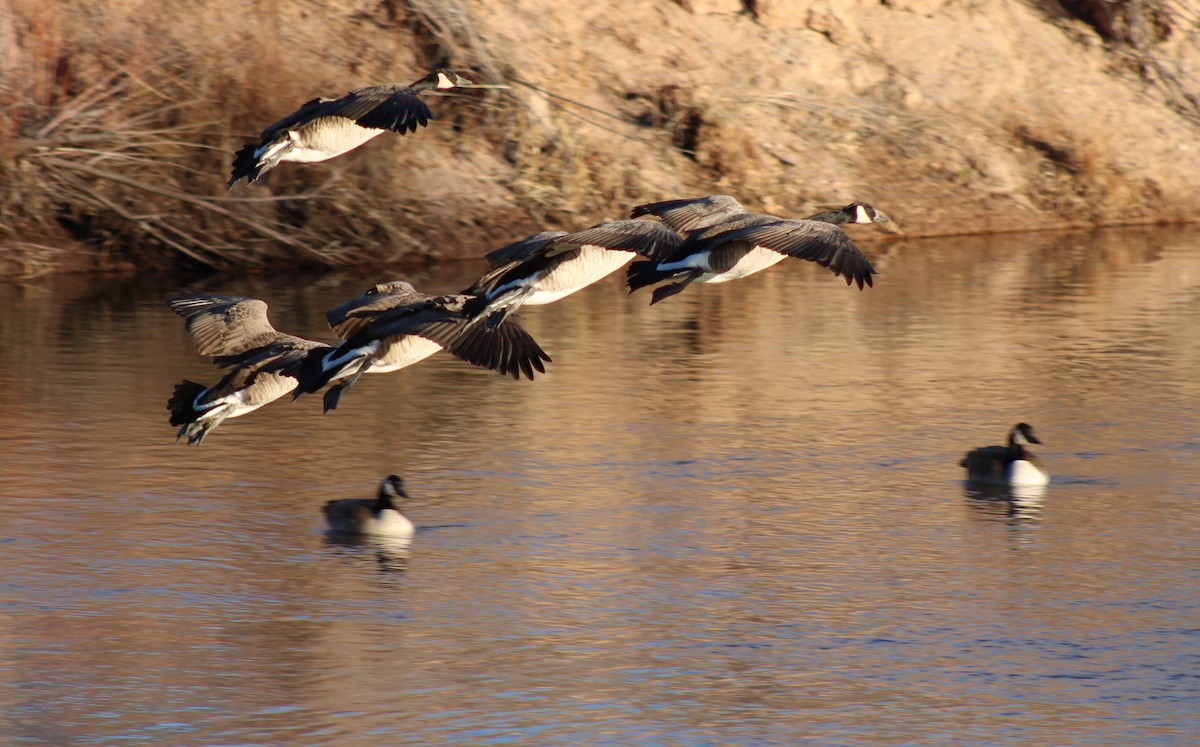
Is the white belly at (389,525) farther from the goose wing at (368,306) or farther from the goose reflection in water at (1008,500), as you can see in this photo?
the goose reflection in water at (1008,500)

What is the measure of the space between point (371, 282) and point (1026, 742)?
15.0 m

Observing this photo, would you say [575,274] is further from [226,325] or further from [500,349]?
[226,325]

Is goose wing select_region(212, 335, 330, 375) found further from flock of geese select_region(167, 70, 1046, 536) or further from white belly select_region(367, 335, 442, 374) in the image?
white belly select_region(367, 335, 442, 374)

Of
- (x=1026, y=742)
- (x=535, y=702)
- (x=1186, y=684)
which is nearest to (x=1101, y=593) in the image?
(x=1186, y=684)

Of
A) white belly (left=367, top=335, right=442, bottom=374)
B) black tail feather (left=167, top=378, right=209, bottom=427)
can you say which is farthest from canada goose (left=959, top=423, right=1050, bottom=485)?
black tail feather (left=167, top=378, right=209, bottom=427)

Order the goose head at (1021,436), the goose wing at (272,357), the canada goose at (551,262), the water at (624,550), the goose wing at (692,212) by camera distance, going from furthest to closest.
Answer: the goose head at (1021,436)
the goose wing at (692,212)
the goose wing at (272,357)
the canada goose at (551,262)
the water at (624,550)

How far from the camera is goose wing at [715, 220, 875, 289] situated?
32.6ft

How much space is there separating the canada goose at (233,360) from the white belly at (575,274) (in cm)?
127

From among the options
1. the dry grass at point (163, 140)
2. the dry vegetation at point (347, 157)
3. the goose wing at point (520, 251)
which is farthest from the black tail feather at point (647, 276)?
the dry vegetation at point (347, 157)

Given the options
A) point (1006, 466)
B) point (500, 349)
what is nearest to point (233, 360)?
point (500, 349)

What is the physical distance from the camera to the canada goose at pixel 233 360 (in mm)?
10562

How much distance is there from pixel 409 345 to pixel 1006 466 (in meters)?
4.80

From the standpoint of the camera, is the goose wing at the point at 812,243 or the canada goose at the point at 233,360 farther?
the canada goose at the point at 233,360

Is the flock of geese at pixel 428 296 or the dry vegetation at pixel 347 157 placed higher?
the dry vegetation at pixel 347 157
